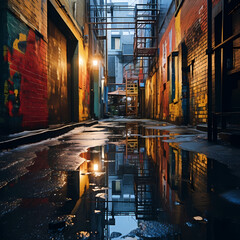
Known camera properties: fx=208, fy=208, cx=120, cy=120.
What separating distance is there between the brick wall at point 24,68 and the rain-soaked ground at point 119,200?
6.89 ft

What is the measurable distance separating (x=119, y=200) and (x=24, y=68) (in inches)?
159

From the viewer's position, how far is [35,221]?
3.30 feet

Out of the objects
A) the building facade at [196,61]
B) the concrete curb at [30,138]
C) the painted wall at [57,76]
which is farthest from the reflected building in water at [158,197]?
the painted wall at [57,76]

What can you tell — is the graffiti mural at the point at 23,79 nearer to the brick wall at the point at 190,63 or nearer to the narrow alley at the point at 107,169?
the narrow alley at the point at 107,169

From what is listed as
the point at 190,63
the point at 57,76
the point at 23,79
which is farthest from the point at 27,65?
the point at 190,63

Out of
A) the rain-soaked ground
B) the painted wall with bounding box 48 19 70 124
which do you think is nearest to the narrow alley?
the rain-soaked ground

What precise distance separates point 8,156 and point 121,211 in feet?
6.37

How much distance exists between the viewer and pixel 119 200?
130cm

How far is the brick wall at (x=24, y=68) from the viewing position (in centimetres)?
379

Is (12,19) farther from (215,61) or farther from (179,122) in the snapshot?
(179,122)

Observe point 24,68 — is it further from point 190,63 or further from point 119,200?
point 190,63

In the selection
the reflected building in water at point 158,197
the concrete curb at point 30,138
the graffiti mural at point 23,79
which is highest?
the graffiti mural at point 23,79

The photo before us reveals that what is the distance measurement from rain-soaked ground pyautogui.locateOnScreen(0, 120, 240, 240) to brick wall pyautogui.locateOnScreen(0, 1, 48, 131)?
210 centimetres

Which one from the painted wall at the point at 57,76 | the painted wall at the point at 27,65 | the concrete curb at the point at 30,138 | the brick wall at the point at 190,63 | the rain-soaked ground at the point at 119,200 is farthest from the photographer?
the painted wall at the point at 57,76
